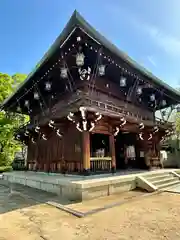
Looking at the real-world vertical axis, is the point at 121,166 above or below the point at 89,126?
below

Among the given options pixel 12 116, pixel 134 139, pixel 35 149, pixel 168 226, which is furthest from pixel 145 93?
pixel 12 116

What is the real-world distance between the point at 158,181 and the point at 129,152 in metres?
4.35

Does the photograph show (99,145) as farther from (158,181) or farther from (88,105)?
(88,105)

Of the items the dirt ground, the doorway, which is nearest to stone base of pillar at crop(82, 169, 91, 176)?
the dirt ground

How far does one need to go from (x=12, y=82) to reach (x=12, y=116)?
3649 millimetres

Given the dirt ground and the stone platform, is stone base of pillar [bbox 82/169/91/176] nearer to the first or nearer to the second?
the stone platform

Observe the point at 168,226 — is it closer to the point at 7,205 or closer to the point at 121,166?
the point at 7,205

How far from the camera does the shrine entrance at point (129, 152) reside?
1126 centimetres

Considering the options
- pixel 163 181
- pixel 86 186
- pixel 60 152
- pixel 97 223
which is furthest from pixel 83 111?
pixel 163 181

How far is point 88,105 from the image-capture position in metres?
6.90

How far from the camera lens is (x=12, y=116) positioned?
17.1 meters

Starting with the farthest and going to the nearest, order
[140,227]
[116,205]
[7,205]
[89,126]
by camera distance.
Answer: [89,126] → [7,205] → [116,205] → [140,227]

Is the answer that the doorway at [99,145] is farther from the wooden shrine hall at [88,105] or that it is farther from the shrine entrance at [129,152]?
the shrine entrance at [129,152]

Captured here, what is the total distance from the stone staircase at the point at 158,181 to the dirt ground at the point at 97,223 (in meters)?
1.77
